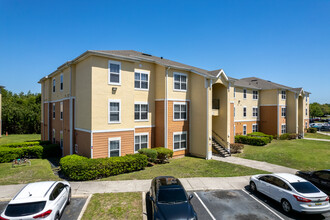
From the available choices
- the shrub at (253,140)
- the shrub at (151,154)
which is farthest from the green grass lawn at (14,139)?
the shrub at (253,140)

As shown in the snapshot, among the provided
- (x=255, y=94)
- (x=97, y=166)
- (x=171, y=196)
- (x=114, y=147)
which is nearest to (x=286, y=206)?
(x=171, y=196)

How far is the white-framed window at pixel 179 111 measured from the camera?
19.9 m

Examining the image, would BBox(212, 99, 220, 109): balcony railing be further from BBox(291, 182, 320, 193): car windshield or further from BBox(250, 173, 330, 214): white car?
BBox(291, 182, 320, 193): car windshield

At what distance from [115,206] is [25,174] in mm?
9014

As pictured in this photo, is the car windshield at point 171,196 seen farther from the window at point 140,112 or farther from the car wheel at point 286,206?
the window at point 140,112

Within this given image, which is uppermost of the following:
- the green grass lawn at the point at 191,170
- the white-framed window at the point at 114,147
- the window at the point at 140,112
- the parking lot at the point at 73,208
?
the window at the point at 140,112

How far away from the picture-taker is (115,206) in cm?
916

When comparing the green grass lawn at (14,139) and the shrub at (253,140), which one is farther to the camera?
the green grass lawn at (14,139)

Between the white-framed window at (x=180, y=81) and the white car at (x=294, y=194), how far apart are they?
11921mm

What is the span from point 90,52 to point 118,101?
4448 mm

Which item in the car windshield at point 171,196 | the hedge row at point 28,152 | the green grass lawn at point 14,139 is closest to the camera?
the car windshield at point 171,196

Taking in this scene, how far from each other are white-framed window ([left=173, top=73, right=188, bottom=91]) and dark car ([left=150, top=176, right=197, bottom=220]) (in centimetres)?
1210

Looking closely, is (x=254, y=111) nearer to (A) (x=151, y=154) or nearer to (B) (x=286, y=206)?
(A) (x=151, y=154)

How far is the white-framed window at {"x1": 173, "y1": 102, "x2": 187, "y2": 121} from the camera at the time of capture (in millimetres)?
19853
